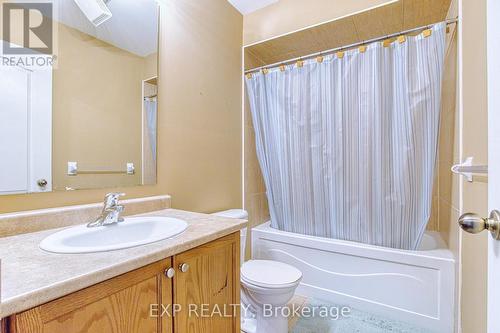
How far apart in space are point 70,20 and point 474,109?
187 cm

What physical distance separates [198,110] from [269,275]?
1174mm

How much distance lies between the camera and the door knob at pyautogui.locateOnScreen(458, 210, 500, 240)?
446 millimetres

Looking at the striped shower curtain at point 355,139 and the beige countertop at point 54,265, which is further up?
the striped shower curtain at point 355,139

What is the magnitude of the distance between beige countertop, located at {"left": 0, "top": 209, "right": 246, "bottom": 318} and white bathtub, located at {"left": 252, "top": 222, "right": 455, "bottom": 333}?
1.20 m

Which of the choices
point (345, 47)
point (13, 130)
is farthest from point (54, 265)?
point (345, 47)

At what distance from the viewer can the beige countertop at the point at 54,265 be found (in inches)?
18.1

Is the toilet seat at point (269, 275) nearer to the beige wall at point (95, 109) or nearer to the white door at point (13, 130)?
the beige wall at point (95, 109)

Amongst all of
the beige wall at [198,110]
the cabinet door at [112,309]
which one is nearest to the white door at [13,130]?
the beige wall at [198,110]

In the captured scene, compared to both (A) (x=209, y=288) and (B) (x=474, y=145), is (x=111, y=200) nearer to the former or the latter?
(A) (x=209, y=288)

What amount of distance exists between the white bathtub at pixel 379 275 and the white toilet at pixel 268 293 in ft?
1.41

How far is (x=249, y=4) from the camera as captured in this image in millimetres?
2012

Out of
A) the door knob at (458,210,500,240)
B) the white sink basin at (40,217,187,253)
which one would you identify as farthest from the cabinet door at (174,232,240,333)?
the door knob at (458,210,500,240)

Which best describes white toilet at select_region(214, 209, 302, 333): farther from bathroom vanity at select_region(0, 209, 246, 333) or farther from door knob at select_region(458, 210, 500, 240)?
door knob at select_region(458, 210, 500, 240)
